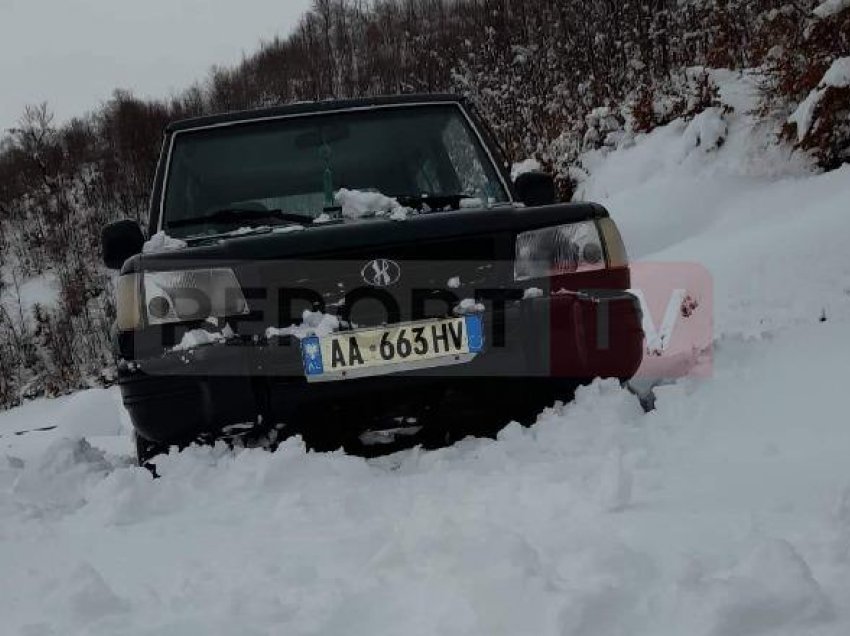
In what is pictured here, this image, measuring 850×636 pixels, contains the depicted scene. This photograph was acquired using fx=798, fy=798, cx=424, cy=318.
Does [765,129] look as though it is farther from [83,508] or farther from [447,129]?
[83,508]

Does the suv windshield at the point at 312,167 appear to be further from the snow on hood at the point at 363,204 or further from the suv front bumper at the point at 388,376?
the suv front bumper at the point at 388,376

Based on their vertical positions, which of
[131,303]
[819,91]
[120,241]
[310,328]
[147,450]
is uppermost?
[819,91]

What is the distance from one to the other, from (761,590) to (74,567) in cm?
135

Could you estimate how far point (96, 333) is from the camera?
33.1 m

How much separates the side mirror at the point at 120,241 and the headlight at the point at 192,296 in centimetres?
89

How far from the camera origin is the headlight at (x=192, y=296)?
2.43 meters

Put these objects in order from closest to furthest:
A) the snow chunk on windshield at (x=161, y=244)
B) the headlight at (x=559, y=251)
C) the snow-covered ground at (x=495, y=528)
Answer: the snow-covered ground at (x=495, y=528)
the headlight at (x=559, y=251)
the snow chunk on windshield at (x=161, y=244)

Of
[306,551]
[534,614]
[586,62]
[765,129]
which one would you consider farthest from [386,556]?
[586,62]

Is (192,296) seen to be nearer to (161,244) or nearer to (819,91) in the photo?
(161,244)

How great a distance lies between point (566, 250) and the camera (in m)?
2.60

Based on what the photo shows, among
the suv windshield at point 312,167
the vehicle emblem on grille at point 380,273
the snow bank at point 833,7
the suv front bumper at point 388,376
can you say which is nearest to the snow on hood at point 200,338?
the suv front bumper at point 388,376

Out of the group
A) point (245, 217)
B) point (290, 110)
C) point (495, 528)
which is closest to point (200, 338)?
point (245, 217)

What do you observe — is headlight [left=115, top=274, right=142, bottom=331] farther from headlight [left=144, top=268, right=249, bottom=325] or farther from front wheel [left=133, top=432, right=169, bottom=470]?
front wheel [left=133, top=432, right=169, bottom=470]

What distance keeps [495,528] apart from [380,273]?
1.01m
